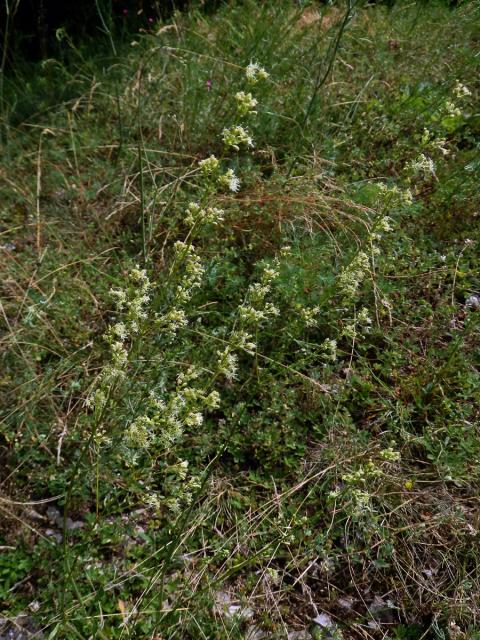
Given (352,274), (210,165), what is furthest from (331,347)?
(210,165)

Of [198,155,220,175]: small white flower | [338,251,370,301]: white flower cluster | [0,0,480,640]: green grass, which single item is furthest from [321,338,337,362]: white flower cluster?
[198,155,220,175]: small white flower

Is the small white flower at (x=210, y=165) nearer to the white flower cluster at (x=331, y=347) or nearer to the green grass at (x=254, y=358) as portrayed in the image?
the green grass at (x=254, y=358)

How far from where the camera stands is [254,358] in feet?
9.80

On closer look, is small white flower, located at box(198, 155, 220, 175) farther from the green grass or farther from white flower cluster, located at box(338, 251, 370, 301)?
white flower cluster, located at box(338, 251, 370, 301)

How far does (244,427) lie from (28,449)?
105cm

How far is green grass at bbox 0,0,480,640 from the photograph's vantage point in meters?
2.33

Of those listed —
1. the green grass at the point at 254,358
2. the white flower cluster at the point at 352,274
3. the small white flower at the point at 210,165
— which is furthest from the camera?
the white flower cluster at the point at 352,274

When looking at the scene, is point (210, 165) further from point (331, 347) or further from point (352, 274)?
point (331, 347)

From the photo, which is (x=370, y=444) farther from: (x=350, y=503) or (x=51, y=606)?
(x=51, y=606)

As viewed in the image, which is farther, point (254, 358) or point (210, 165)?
point (254, 358)

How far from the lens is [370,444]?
2.76 metres

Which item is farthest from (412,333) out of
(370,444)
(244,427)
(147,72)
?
(147,72)

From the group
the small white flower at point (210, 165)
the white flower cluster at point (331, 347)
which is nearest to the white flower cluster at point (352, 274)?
the white flower cluster at point (331, 347)

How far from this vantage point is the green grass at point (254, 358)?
2330 mm
